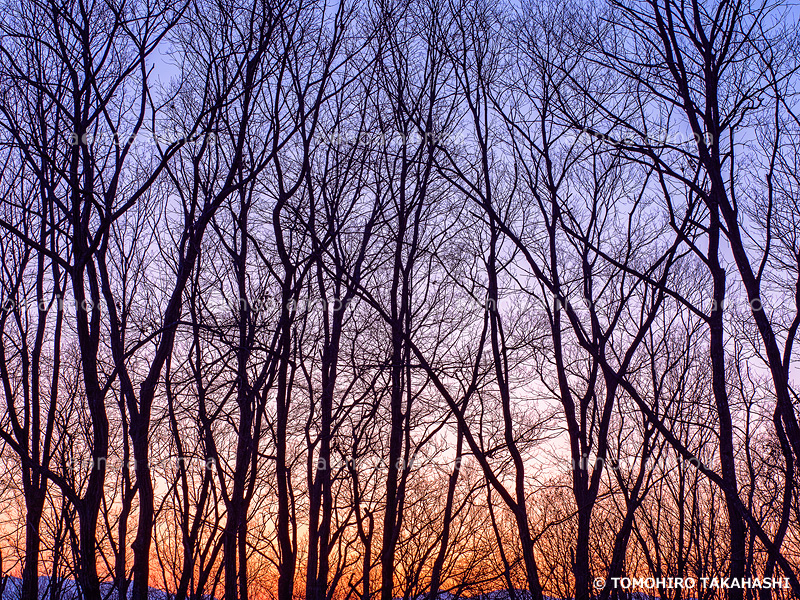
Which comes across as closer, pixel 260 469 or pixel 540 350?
pixel 540 350

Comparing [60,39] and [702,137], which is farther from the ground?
[60,39]

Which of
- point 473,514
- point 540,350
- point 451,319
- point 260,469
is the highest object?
point 451,319

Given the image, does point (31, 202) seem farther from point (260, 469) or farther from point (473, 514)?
point (473, 514)

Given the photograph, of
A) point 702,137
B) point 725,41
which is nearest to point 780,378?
point 702,137

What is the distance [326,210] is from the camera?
8078 mm

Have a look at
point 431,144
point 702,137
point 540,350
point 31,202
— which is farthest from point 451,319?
point 31,202

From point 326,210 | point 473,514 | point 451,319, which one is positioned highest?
point 326,210

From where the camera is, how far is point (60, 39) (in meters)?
5.00

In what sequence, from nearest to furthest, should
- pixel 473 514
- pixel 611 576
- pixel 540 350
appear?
pixel 611 576 → pixel 540 350 → pixel 473 514

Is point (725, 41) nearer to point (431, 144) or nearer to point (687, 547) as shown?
point (431, 144)

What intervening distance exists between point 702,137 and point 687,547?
10.9 metres

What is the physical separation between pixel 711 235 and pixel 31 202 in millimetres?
7963

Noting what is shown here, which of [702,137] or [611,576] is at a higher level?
[702,137]

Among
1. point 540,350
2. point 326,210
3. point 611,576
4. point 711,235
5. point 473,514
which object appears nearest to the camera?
point 711,235
